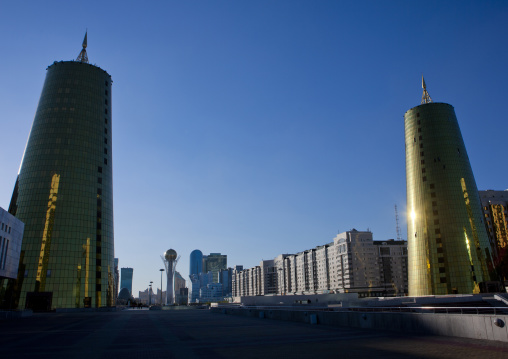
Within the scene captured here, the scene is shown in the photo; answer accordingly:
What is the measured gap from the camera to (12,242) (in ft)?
206

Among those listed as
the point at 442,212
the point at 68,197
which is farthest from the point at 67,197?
the point at 442,212

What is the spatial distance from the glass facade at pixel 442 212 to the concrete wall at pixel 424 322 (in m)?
82.3

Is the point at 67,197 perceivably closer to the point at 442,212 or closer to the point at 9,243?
the point at 9,243

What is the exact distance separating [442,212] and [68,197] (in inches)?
3652

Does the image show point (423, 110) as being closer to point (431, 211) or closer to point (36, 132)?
point (431, 211)

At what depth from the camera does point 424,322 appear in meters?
18.0

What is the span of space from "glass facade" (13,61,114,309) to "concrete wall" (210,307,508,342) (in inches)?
2832

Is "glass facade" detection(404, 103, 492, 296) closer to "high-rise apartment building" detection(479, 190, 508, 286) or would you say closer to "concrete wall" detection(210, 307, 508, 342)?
"high-rise apartment building" detection(479, 190, 508, 286)

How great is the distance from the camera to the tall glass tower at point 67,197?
82062 mm

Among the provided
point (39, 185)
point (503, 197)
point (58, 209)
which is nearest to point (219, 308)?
point (58, 209)

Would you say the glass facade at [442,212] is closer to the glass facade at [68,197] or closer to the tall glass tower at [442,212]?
the tall glass tower at [442,212]

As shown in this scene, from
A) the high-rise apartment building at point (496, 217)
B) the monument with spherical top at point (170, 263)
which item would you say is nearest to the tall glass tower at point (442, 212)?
the high-rise apartment building at point (496, 217)

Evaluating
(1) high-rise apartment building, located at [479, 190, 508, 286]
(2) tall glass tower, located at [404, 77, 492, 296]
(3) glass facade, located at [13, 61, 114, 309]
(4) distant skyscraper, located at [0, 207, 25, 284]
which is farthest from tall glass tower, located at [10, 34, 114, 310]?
(1) high-rise apartment building, located at [479, 190, 508, 286]

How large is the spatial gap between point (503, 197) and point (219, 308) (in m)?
155
